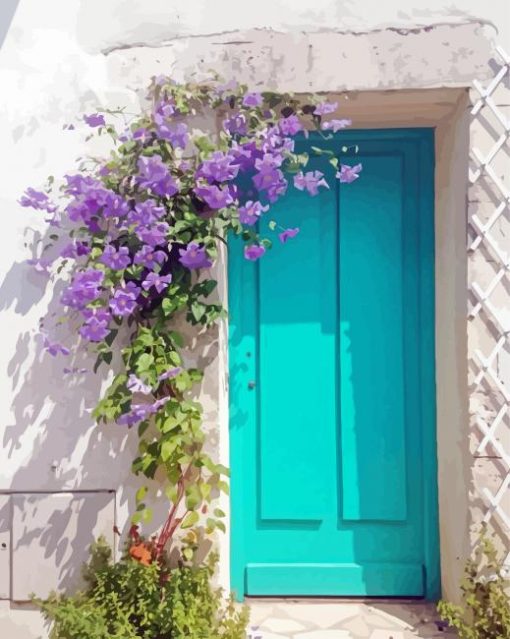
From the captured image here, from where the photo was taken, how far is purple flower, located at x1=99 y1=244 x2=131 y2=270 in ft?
8.58

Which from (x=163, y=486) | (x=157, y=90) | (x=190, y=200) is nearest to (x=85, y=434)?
(x=163, y=486)

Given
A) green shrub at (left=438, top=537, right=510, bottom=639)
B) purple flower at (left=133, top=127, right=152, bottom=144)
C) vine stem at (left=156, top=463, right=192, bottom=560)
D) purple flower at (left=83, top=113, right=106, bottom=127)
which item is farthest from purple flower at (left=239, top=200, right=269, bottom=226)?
green shrub at (left=438, top=537, right=510, bottom=639)

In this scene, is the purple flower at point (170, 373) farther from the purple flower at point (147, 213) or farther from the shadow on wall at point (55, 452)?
the purple flower at point (147, 213)

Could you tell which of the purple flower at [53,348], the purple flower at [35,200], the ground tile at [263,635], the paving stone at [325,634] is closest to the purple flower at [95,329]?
the purple flower at [53,348]

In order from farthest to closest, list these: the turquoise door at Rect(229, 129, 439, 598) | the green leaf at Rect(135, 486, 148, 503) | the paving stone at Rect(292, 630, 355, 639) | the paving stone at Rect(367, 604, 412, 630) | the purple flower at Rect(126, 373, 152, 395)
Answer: the turquoise door at Rect(229, 129, 439, 598), the paving stone at Rect(367, 604, 412, 630), the paving stone at Rect(292, 630, 355, 639), the green leaf at Rect(135, 486, 148, 503), the purple flower at Rect(126, 373, 152, 395)

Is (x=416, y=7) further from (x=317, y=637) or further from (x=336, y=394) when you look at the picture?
(x=317, y=637)

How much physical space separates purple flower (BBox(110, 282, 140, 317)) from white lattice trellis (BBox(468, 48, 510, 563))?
4.46 feet

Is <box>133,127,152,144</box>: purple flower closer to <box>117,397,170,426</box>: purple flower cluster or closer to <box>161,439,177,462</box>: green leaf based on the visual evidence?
<box>117,397,170,426</box>: purple flower cluster

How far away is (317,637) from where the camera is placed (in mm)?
2875

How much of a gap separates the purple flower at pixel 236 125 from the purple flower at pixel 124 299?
74cm

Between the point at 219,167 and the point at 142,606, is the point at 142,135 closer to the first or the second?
the point at 219,167

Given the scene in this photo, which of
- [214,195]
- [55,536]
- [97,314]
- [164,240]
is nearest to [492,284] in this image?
[214,195]

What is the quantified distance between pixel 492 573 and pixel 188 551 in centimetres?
123

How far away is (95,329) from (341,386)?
3.93 feet
